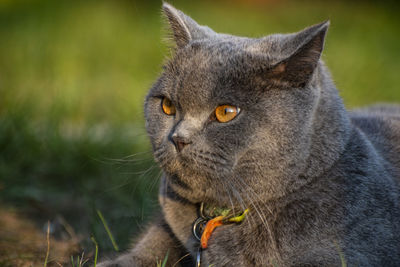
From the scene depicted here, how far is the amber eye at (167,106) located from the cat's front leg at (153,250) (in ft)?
1.89

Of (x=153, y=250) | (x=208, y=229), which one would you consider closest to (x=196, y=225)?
(x=208, y=229)

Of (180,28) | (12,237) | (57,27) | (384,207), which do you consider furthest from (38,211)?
(57,27)

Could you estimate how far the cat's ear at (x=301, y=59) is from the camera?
1.74 m

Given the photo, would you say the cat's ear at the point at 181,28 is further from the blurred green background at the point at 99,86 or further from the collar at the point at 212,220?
the collar at the point at 212,220

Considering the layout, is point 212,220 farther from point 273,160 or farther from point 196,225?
point 273,160

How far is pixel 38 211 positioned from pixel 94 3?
619 centimetres

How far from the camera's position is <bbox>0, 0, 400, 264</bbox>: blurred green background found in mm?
2789

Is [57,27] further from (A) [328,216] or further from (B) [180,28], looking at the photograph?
(A) [328,216]

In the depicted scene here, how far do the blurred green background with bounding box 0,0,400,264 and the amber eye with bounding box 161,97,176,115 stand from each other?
27 centimetres

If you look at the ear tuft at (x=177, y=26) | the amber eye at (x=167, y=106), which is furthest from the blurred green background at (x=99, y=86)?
the amber eye at (x=167, y=106)

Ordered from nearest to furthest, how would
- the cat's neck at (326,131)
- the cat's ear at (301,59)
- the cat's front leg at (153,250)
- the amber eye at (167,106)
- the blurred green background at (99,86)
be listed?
the cat's ear at (301,59)
the cat's neck at (326,131)
the amber eye at (167,106)
the cat's front leg at (153,250)
the blurred green background at (99,86)

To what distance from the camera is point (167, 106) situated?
2.00 meters

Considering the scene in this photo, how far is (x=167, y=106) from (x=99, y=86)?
129 inches

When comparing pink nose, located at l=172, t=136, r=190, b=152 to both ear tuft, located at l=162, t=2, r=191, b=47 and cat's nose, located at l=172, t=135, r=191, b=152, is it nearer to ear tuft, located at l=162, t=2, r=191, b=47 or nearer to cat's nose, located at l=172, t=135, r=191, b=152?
cat's nose, located at l=172, t=135, r=191, b=152
